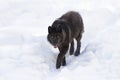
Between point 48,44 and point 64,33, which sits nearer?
point 64,33

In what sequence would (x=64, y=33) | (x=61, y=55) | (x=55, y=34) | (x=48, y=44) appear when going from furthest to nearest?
(x=48, y=44), (x=61, y=55), (x=64, y=33), (x=55, y=34)

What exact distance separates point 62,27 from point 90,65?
3.42 ft

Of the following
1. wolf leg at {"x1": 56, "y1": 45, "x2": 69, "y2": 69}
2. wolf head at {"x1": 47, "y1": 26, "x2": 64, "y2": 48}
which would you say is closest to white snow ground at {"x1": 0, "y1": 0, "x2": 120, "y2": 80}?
wolf leg at {"x1": 56, "y1": 45, "x2": 69, "y2": 69}

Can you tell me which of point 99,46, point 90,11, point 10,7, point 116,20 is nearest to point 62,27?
point 99,46

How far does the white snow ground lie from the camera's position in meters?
8.45

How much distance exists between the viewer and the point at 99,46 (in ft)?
32.1

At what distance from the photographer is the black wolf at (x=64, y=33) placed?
8625 mm

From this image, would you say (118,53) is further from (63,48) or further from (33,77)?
(33,77)

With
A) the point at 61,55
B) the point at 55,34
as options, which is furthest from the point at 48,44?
the point at 55,34

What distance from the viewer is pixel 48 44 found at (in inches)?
400

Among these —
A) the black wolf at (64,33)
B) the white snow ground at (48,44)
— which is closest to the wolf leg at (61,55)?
the black wolf at (64,33)

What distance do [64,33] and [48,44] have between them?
53.4 inches

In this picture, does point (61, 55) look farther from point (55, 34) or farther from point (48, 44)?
point (48, 44)

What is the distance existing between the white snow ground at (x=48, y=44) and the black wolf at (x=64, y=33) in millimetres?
251
